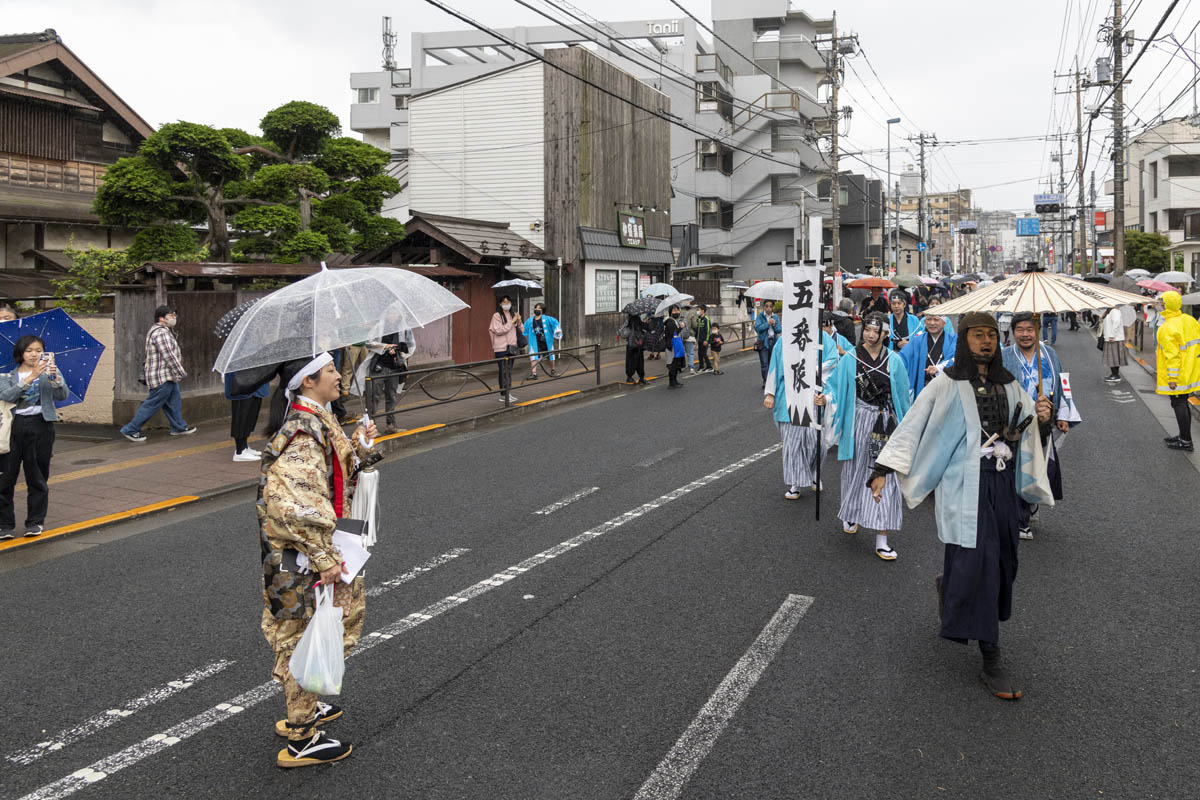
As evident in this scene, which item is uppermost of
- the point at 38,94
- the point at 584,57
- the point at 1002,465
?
the point at 584,57

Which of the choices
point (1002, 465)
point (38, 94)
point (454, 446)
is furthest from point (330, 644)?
point (38, 94)

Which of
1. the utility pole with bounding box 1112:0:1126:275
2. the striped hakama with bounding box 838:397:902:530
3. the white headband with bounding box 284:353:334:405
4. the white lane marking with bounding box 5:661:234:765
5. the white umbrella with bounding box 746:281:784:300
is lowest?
the white lane marking with bounding box 5:661:234:765

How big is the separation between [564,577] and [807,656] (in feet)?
6.66

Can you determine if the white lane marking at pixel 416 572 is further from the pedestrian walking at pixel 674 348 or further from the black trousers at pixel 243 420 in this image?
the pedestrian walking at pixel 674 348

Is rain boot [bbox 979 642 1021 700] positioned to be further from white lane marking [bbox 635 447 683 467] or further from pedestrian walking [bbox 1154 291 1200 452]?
pedestrian walking [bbox 1154 291 1200 452]

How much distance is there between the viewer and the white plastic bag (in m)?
3.63

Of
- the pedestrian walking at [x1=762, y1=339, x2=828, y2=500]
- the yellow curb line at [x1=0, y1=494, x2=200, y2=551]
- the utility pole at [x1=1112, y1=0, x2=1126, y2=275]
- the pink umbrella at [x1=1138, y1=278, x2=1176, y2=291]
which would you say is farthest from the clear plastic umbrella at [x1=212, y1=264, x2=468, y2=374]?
the utility pole at [x1=1112, y1=0, x2=1126, y2=275]

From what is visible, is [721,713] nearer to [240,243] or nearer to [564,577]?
[564,577]

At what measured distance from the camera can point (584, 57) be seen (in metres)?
26.8

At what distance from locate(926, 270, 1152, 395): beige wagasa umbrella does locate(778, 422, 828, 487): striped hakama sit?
2.37m

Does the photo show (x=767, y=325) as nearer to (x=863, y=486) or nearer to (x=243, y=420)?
(x=243, y=420)

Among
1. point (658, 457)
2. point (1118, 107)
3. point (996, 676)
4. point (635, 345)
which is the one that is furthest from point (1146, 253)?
point (996, 676)

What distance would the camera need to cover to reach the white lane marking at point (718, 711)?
3756 mm

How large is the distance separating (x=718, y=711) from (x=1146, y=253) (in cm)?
4716
